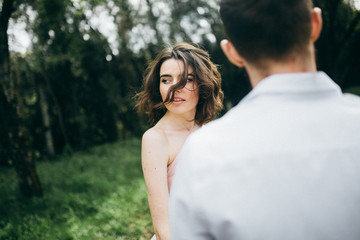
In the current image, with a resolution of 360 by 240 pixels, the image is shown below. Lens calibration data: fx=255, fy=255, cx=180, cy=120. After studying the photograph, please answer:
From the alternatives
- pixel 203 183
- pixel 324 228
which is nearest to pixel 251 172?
pixel 203 183

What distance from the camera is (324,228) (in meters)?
0.74

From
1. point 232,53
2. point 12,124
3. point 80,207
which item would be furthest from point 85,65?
point 232,53

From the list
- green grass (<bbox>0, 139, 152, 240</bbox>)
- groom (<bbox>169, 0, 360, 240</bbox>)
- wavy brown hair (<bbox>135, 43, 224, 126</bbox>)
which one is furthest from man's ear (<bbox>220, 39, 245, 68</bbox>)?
green grass (<bbox>0, 139, 152, 240</bbox>)

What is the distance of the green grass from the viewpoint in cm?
380

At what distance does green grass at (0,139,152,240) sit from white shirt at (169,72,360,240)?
3.37 m

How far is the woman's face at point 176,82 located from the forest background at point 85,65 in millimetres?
4056

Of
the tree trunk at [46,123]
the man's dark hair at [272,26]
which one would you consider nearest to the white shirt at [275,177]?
the man's dark hair at [272,26]

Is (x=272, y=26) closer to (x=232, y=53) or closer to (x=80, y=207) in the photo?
(x=232, y=53)

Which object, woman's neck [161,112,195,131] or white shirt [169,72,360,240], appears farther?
woman's neck [161,112,195,131]

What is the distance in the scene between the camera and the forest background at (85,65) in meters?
5.08

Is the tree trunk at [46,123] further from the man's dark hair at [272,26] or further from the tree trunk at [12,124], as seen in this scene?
the man's dark hair at [272,26]

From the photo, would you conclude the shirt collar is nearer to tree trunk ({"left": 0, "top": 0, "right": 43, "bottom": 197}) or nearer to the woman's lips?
the woman's lips

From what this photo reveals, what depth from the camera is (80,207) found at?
4.67 m

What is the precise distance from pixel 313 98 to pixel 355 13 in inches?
338
